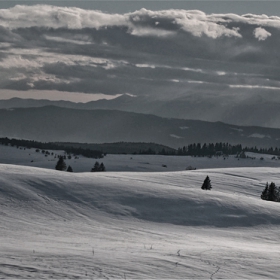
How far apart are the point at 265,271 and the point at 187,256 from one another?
3.41m

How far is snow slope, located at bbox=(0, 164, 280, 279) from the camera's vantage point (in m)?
19.3

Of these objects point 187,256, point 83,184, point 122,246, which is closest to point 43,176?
point 83,184

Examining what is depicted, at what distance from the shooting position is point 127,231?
34.3m

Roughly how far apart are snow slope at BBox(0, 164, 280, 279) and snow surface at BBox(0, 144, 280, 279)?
0.14ft

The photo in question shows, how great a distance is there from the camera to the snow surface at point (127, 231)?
758 inches

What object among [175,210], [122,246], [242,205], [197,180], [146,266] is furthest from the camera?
[197,180]

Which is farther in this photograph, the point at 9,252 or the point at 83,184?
the point at 83,184

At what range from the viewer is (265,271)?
21.4 m

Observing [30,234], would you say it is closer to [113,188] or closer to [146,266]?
[146,266]

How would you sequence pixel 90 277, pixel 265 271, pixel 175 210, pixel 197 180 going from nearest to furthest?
pixel 90 277, pixel 265 271, pixel 175 210, pixel 197 180

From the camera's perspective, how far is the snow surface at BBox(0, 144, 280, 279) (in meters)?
19.3

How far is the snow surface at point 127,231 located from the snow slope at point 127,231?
0.04 metres

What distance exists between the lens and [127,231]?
3434 cm

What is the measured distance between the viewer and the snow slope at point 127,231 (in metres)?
19.3
